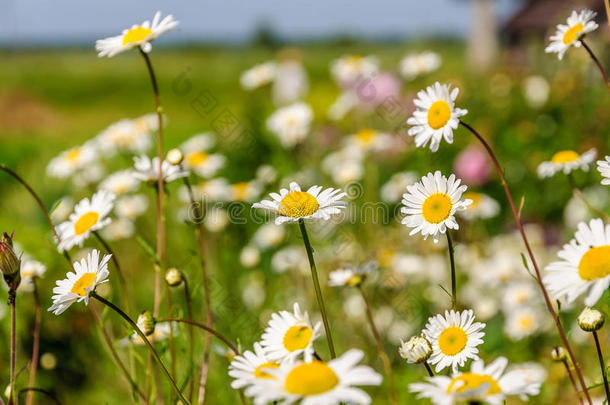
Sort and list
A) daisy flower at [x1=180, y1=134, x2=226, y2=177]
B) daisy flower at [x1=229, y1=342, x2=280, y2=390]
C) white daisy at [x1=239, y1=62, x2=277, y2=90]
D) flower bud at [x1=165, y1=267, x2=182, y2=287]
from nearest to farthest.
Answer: daisy flower at [x1=229, y1=342, x2=280, y2=390], flower bud at [x1=165, y1=267, x2=182, y2=287], daisy flower at [x1=180, y1=134, x2=226, y2=177], white daisy at [x1=239, y1=62, x2=277, y2=90]

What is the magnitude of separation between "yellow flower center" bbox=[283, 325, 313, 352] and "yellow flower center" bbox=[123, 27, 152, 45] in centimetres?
46

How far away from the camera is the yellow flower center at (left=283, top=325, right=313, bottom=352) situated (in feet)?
1.75

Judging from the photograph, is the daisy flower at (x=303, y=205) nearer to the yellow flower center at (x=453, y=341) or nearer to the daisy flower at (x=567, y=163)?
the yellow flower center at (x=453, y=341)

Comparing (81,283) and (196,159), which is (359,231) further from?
(81,283)

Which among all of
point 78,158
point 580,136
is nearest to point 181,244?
point 78,158

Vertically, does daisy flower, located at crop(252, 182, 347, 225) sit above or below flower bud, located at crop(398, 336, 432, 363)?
above

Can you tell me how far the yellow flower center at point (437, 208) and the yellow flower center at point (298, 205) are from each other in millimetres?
126

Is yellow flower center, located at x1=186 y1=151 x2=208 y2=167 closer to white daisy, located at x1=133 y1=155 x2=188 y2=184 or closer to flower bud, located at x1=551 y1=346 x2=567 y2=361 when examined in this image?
white daisy, located at x1=133 y1=155 x2=188 y2=184

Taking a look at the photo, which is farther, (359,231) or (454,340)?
(359,231)

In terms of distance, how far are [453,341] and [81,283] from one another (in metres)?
0.40

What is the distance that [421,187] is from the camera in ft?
1.94

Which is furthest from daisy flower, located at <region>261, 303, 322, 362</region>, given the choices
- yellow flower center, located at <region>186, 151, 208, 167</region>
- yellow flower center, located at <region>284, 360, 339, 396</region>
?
yellow flower center, located at <region>186, 151, 208, 167</region>

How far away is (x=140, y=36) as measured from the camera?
2.45ft

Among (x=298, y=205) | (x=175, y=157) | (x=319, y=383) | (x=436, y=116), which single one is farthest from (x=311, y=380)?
(x=175, y=157)
